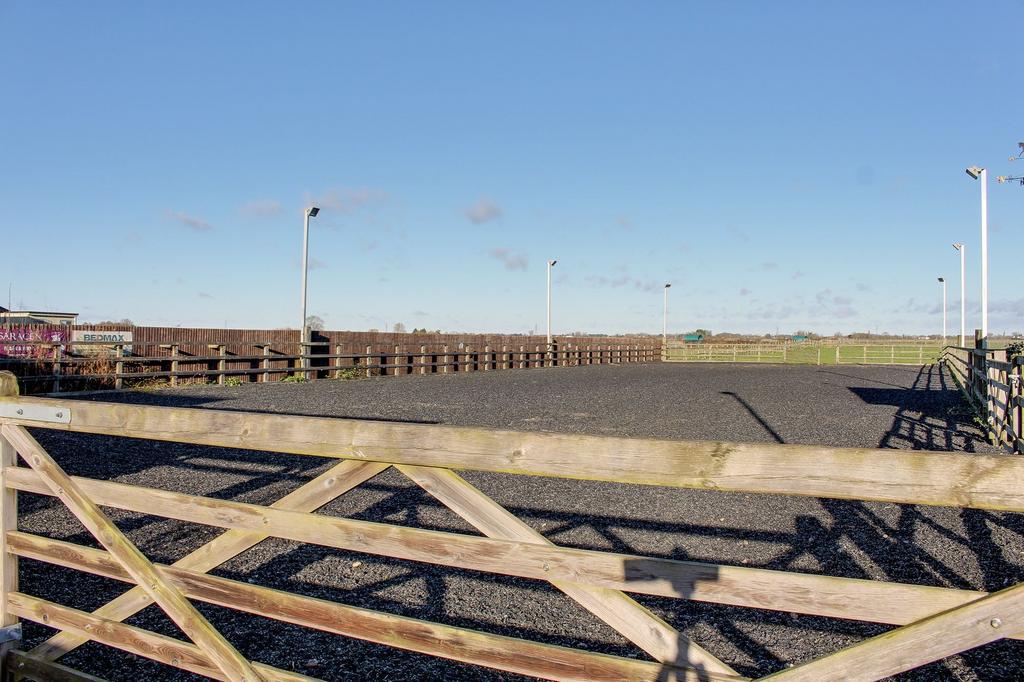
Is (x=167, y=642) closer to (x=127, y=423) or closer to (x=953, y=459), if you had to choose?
(x=127, y=423)

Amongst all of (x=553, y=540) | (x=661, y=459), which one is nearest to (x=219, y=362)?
(x=553, y=540)

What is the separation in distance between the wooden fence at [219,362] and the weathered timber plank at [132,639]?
1366 centimetres

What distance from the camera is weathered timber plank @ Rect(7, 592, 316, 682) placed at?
253cm

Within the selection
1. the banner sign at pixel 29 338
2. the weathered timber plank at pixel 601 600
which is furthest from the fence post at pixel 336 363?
the weathered timber plank at pixel 601 600

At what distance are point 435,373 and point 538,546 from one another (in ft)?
85.8

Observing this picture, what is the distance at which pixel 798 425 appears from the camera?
12.0 metres

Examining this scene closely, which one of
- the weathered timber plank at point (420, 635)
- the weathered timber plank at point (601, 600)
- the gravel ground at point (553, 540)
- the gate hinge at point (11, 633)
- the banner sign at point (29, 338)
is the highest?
the banner sign at point (29, 338)

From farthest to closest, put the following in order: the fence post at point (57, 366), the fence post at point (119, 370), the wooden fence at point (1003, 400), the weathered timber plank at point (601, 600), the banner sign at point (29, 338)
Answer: the banner sign at point (29, 338)
the fence post at point (119, 370)
the fence post at point (57, 366)
the wooden fence at point (1003, 400)
the weathered timber plank at point (601, 600)

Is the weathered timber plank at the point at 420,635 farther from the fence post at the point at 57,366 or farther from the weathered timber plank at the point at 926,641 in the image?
the fence post at the point at 57,366

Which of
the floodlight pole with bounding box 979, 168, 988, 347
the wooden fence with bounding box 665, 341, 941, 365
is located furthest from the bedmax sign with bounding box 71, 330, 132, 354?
the wooden fence with bounding box 665, 341, 941, 365

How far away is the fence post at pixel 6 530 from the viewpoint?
2.94 meters

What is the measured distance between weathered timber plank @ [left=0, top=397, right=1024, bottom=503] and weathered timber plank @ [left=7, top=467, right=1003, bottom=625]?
22cm

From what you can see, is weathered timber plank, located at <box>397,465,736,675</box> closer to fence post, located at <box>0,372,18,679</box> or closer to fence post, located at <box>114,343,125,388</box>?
fence post, located at <box>0,372,18,679</box>

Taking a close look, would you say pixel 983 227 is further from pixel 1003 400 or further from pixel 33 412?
pixel 33 412
